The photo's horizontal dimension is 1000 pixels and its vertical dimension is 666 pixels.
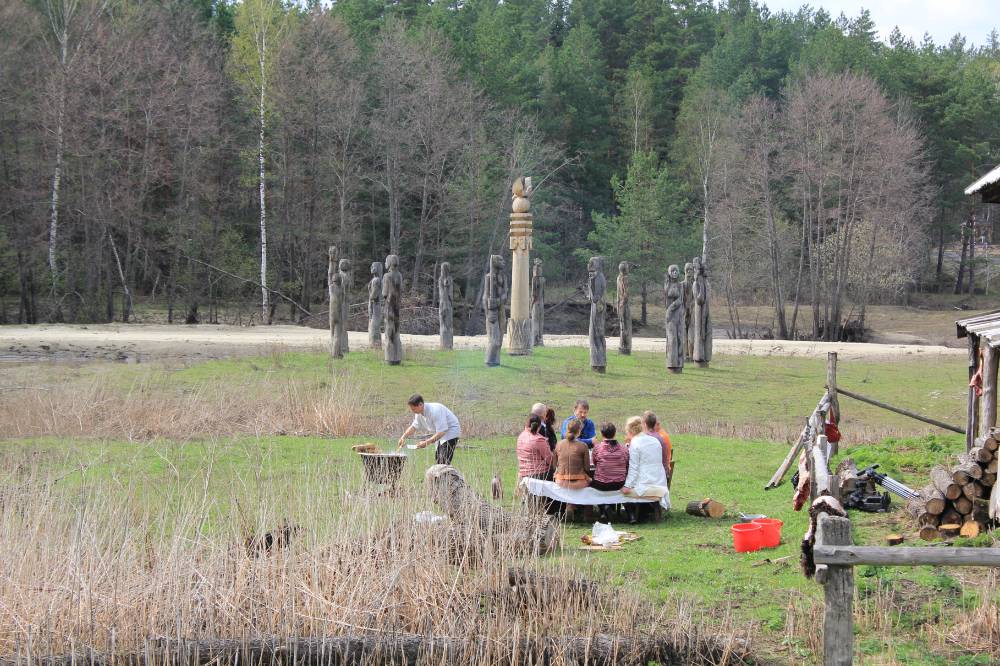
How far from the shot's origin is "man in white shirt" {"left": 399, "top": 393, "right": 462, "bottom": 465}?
1188cm

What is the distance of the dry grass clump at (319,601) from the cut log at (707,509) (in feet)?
10.9

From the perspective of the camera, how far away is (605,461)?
11.1 metres

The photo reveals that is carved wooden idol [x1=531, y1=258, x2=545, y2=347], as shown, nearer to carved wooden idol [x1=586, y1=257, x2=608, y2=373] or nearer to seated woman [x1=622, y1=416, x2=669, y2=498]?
carved wooden idol [x1=586, y1=257, x2=608, y2=373]

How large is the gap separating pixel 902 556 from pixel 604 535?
4.50 meters

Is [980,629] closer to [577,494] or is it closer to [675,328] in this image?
[577,494]

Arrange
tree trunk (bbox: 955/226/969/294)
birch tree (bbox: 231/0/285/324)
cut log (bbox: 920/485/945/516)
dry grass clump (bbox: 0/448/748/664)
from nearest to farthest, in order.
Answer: dry grass clump (bbox: 0/448/748/664) < cut log (bbox: 920/485/945/516) < birch tree (bbox: 231/0/285/324) < tree trunk (bbox: 955/226/969/294)

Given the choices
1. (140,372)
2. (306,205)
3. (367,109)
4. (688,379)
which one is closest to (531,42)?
(367,109)

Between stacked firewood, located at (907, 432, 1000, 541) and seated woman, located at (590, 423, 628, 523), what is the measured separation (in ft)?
9.68

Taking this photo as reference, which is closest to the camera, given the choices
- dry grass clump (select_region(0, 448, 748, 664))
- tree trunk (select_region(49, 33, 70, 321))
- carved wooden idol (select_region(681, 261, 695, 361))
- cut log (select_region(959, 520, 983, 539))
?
dry grass clump (select_region(0, 448, 748, 664))

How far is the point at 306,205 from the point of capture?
142 ft

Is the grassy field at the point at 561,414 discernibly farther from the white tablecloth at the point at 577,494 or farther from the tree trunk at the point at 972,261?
the tree trunk at the point at 972,261

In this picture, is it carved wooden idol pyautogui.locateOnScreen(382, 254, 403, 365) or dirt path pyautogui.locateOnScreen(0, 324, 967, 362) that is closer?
carved wooden idol pyautogui.locateOnScreen(382, 254, 403, 365)

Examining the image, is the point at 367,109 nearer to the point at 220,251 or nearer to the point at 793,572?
the point at 220,251

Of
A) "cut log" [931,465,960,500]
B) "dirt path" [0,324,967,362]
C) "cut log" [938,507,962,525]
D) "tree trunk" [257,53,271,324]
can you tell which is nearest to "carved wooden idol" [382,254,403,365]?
"dirt path" [0,324,967,362]
